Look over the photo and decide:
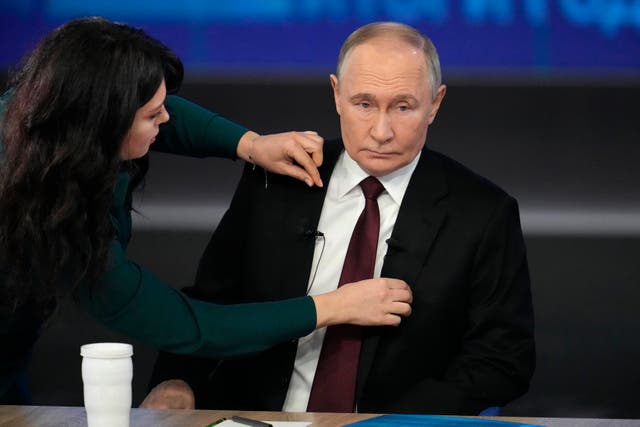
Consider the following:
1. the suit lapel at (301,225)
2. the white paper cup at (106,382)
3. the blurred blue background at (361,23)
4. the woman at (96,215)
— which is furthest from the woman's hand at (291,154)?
the blurred blue background at (361,23)

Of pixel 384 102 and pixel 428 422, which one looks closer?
pixel 428 422

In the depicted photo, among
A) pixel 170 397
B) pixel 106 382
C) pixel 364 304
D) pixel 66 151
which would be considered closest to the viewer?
pixel 106 382

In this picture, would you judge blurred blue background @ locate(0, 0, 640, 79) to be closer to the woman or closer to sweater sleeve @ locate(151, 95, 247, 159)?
sweater sleeve @ locate(151, 95, 247, 159)

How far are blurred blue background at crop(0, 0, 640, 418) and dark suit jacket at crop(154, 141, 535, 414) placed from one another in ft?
6.03

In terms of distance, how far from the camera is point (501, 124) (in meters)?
4.84

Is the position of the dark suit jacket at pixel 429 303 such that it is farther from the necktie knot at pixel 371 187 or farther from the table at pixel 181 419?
the table at pixel 181 419

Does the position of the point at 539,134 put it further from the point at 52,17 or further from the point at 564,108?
the point at 52,17

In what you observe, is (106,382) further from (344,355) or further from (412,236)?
(412,236)

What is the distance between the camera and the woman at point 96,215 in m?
2.19

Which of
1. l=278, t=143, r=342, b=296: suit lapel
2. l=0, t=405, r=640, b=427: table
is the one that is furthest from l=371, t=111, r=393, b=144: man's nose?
l=0, t=405, r=640, b=427: table

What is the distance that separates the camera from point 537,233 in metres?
4.93

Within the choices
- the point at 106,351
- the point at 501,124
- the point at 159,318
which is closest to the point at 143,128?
the point at 159,318

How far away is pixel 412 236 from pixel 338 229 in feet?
0.65

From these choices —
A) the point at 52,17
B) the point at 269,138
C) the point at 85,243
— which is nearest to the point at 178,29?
the point at 52,17
